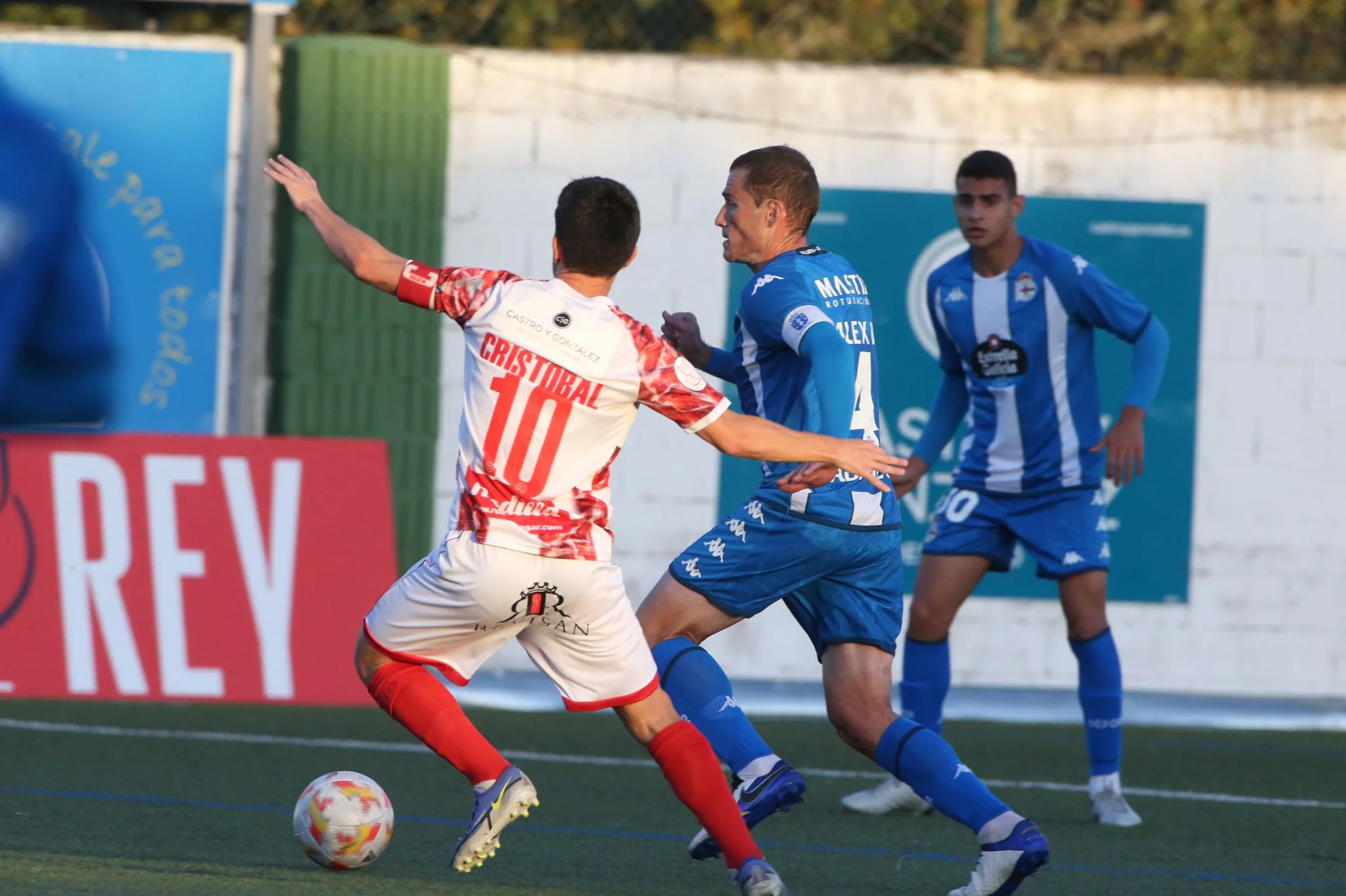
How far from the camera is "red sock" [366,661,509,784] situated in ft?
14.5

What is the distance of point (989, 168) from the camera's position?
627cm

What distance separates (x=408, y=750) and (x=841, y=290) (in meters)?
3.39

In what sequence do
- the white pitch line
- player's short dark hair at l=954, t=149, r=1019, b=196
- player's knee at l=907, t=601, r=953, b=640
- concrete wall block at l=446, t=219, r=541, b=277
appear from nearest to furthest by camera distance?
player's short dark hair at l=954, t=149, r=1019, b=196, player's knee at l=907, t=601, r=953, b=640, the white pitch line, concrete wall block at l=446, t=219, r=541, b=277

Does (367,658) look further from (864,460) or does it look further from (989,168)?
(989,168)

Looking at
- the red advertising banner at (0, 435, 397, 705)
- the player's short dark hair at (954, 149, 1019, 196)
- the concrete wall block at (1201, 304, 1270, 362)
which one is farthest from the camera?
the concrete wall block at (1201, 304, 1270, 362)

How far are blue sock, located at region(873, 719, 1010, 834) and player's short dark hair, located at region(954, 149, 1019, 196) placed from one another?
2264mm

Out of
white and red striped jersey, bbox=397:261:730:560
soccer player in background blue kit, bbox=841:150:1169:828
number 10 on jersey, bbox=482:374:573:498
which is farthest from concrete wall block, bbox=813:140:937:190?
number 10 on jersey, bbox=482:374:573:498

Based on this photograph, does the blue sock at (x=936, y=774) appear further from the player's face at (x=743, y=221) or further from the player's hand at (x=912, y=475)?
the player's hand at (x=912, y=475)

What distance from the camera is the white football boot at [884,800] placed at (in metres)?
6.28

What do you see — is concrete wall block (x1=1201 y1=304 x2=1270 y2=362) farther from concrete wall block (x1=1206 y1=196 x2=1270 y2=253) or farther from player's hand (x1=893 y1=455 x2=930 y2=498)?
player's hand (x1=893 y1=455 x2=930 y2=498)

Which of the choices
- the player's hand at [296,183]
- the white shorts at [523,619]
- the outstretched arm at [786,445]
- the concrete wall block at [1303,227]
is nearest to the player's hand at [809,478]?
the outstretched arm at [786,445]

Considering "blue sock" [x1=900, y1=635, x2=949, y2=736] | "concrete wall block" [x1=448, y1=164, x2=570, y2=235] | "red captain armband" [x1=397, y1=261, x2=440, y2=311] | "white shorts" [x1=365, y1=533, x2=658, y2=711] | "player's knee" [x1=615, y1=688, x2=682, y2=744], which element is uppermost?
"concrete wall block" [x1=448, y1=164, x2=570, y2=235]

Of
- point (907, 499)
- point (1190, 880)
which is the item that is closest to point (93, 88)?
point (907, 499)

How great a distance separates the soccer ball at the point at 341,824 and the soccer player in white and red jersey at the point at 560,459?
335 mm
